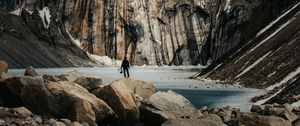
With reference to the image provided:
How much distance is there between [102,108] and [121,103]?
1.09m

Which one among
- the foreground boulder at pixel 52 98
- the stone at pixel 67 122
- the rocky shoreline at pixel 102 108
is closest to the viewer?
the stone at pixel 67 122

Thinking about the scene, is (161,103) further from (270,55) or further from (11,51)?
(11,51)

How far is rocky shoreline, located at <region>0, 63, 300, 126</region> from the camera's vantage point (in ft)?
68.7

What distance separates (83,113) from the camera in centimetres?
2173

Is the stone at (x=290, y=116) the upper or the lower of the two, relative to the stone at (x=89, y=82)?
lower

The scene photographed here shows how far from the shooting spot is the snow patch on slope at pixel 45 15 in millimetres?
190087

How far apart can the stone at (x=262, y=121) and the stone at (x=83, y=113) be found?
6272 millimetres

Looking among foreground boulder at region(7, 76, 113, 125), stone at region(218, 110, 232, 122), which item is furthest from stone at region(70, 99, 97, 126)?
stone at region(218, 110, 232, 122)

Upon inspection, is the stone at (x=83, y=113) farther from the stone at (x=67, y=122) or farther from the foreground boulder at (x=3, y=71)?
the foreground boulder at (x=3, y=71)

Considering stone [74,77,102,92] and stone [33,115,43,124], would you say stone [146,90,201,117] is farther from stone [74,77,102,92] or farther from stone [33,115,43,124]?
stone [33,115,43,124]

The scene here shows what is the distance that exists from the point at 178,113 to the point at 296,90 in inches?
373

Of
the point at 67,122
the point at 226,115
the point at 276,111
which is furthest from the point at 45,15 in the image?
the point at 276,111

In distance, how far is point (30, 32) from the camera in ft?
566

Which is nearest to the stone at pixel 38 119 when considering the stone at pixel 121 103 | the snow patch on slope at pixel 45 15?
the stone at pixel 121 103
